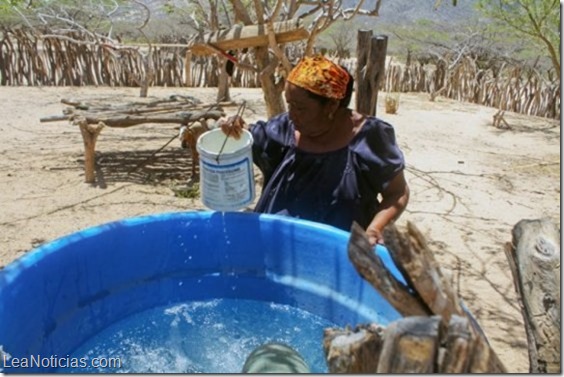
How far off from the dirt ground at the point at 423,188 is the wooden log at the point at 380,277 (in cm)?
183

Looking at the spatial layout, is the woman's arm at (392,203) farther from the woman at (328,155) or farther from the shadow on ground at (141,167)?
the shadow on ground at (141,167)

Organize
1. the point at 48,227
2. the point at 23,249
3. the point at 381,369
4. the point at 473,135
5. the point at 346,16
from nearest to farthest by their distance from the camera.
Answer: the point at 381,369 → the point at 23,249 → the point at 48,227 → the point at 346,16 → the point at 473,135

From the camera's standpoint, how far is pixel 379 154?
94.2 inches

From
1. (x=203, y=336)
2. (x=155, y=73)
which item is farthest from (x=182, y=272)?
(x=155, y=73)

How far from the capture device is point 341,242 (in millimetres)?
2428

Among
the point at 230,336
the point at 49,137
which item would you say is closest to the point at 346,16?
the point at 230,336

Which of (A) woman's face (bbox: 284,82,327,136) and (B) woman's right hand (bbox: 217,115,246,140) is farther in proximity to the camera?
(B) woman's right hand (bbox: 217,115,246,140)

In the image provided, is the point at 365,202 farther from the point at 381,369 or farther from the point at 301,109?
the point at 381,369

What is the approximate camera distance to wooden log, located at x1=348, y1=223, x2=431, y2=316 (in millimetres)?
1130

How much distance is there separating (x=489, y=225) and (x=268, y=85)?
2.19 m

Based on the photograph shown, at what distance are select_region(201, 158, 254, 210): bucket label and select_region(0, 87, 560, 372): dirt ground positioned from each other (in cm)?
150

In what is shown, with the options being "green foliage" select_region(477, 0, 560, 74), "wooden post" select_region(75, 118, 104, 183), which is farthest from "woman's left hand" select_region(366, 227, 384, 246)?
"green foliage" select_region(477, 0, 560, 74)

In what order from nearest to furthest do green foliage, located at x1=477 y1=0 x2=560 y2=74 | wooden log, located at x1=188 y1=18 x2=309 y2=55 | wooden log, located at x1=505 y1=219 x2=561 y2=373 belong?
wooden log, located at x1=505 y1=219 x2=561 y2=373 < wooden log, located at x1=188 y1=18 x2=309 y2=55 < green foliage, located at x1=477 y1=0 x2=560 y2=74

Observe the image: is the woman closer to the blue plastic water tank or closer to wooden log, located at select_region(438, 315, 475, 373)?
the blue plastic water tank
